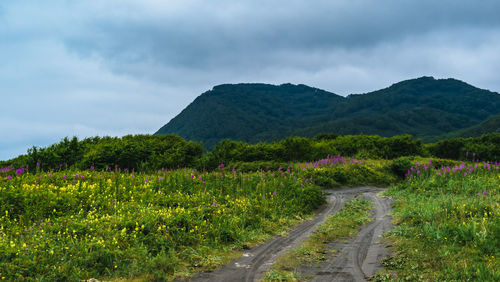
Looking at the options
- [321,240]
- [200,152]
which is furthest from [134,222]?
[200,152]

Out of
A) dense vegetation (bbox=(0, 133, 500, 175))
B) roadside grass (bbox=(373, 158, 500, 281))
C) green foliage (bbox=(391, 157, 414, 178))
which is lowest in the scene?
roadside grass (bbox=(373, 158, 500, 281))

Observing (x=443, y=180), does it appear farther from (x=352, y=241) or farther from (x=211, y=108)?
(x=211, y=108)

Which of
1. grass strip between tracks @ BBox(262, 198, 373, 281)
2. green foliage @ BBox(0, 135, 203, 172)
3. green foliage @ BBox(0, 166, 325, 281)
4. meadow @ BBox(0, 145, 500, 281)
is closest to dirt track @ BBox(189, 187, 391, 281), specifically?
grass strip between tracks @ BBox(262, 198, 373, 281)

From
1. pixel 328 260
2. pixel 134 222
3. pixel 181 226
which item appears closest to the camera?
pixel 328 260

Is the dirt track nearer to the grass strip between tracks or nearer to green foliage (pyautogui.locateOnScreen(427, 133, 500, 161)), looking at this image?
the grass strip between tracks

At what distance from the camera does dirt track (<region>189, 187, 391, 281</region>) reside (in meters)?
5.89

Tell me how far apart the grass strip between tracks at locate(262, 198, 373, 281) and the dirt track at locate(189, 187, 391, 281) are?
189mm

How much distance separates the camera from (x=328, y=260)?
6754 mm

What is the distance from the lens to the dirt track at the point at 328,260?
232 inches

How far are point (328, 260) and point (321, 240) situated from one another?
1363mm

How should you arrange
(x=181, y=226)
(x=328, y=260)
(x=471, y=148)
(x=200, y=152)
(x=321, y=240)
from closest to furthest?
(x=328, y=260), (x=181, y=226), (x=321, y=240), (x=200, y=152), (x=471, y=148)

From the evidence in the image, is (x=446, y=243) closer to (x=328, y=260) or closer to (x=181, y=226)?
(x=328, y=260)

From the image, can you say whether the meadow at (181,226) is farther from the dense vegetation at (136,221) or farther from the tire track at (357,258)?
the tire track at (357,258)

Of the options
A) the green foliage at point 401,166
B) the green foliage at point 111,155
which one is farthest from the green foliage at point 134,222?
the green foliage at point 401,166
